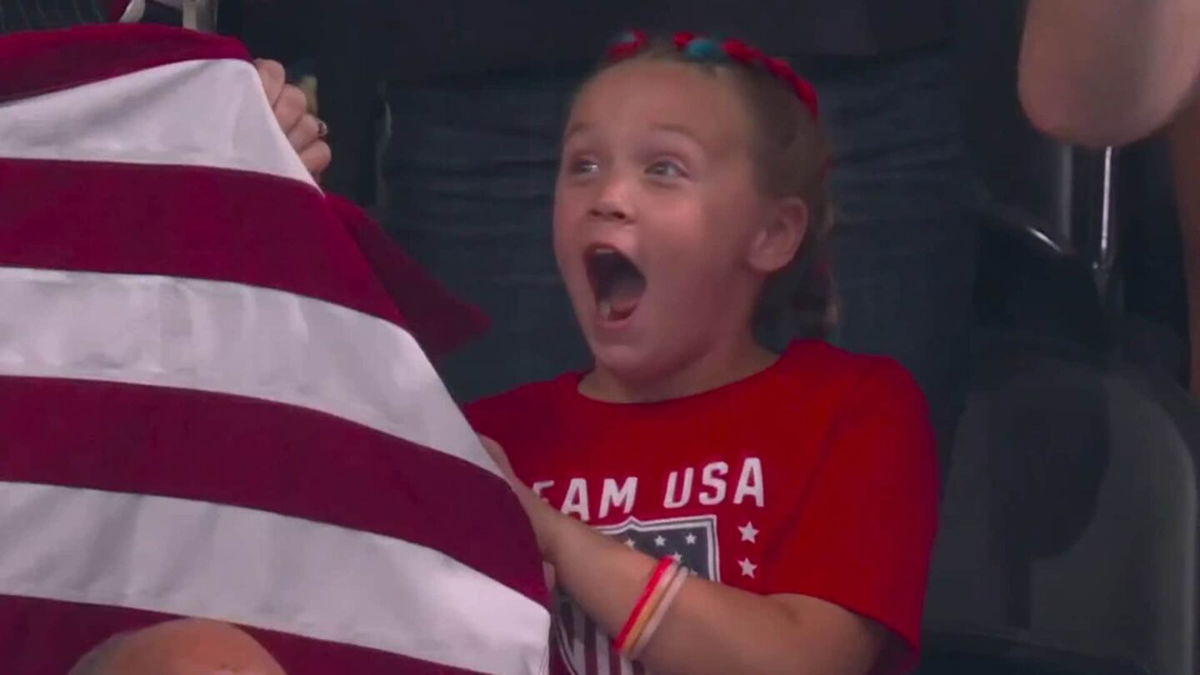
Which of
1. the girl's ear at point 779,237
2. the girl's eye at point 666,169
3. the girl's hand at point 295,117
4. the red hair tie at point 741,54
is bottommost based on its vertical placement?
the girl's ear at point 779,237

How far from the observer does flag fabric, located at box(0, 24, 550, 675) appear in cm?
80

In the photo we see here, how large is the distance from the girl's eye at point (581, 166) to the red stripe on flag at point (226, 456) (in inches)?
10.0

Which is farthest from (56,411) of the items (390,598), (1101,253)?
(1101,253)

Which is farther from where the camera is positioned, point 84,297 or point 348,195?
point 348,195

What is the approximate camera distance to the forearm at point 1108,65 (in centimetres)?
77

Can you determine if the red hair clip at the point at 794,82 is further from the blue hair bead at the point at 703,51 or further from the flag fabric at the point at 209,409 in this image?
the flag fabric at the point at 209,409

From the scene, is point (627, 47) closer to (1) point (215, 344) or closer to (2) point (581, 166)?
(2) point (581, 166)

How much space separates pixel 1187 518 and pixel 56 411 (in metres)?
0.72

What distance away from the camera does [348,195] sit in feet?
4.37

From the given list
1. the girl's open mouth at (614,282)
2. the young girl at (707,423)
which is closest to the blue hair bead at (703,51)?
the young girl at (707,423)

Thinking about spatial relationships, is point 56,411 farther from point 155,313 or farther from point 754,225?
point 754,225

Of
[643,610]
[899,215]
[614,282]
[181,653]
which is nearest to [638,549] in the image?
[643,610]

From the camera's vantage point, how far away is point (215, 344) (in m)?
0.81

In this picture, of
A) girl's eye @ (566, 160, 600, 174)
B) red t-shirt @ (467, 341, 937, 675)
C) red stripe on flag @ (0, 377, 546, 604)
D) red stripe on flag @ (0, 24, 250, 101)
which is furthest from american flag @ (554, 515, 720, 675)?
red stripe on flag @ (0, 24, 250, 101)
